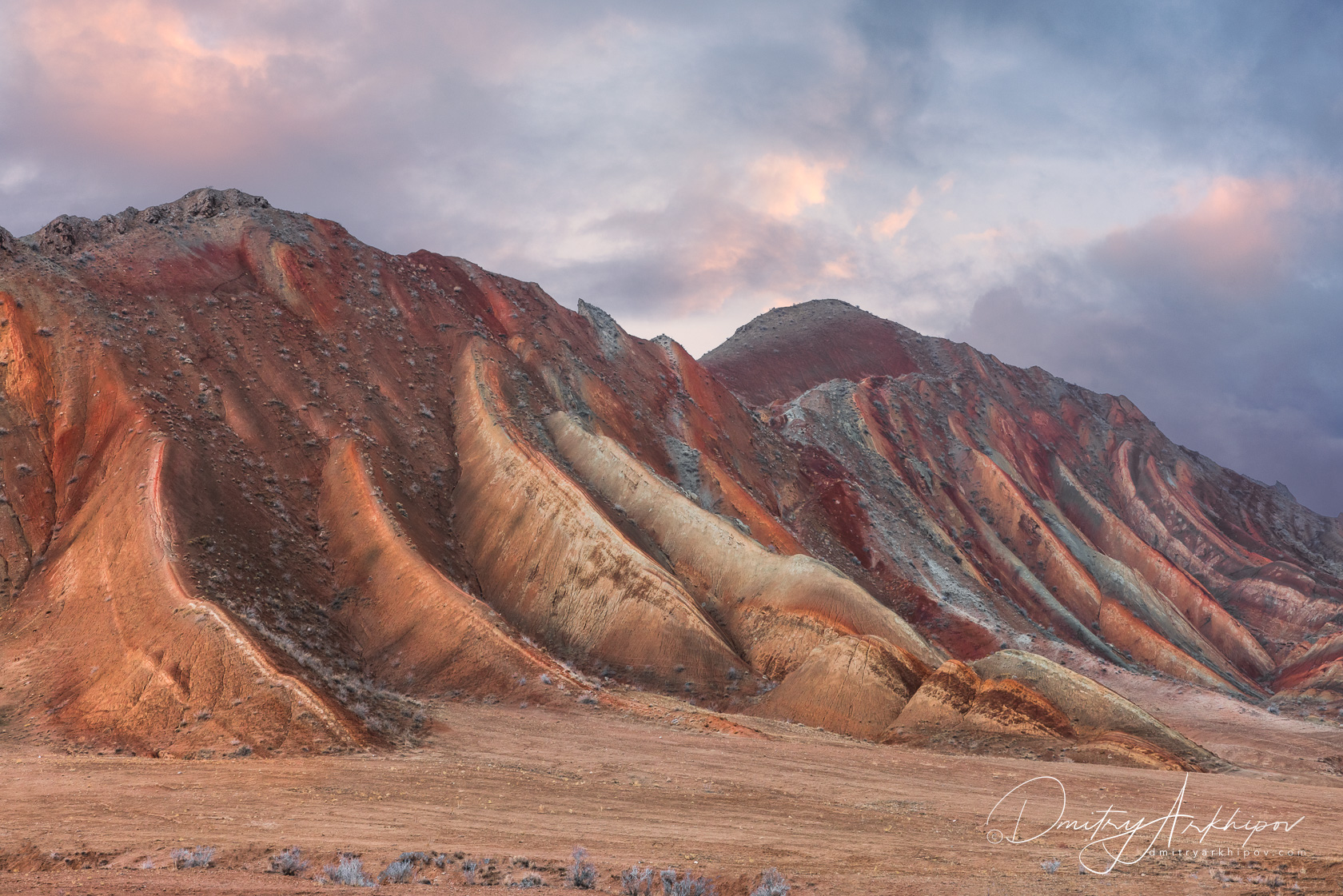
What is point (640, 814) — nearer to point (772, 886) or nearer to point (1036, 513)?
point (772, 886)

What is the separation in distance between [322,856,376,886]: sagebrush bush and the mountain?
753 cm

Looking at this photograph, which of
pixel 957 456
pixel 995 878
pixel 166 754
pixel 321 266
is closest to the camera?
pixel 995 878

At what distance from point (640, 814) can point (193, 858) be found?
6447 mm

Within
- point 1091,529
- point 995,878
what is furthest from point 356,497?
point 1091,529

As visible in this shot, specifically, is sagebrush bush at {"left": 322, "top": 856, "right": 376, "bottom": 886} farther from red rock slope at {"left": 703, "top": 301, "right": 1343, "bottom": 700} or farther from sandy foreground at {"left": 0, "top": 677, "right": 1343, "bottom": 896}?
red rock slope at {"left": 703, "top": 301, "right": 1343, "bottom": 700}

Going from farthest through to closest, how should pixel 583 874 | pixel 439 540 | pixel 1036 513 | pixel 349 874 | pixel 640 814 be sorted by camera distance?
1. pixel 1036 513
2. pixel 439 540
3. pixel 640 814
4. pixel 583 874
5. pixel 349 874

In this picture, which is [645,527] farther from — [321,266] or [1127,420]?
Result: [1127,420]

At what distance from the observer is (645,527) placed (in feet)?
114

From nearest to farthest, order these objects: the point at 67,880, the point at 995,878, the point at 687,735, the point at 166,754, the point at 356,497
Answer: the point at 67,880 < the point at 995,878 < the point at 166,754 < the point at 687,735 < the point at 356,497

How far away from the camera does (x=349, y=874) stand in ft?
32.3

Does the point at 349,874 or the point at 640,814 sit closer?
the point at 349,874

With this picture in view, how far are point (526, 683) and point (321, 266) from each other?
89.4ft

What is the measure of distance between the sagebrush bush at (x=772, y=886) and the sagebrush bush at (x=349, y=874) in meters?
4.35

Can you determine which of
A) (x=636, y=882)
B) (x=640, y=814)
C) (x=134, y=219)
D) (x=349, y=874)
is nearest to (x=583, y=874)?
(x=636, y=882)
